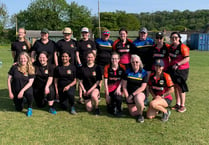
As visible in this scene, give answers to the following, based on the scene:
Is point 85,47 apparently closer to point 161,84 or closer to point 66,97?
point 66,97

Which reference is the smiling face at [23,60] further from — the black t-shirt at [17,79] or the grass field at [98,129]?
the grass field at [98,129]

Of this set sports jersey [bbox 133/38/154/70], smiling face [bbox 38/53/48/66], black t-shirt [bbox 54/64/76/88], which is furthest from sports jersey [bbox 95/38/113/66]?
smiling face [bbox 38/53/48/66]

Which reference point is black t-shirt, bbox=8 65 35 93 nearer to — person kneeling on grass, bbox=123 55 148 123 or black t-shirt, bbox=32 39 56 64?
black t-shirt, bbox=32 39 56 64

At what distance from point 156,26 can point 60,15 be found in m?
68.9

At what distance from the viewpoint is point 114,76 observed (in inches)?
195

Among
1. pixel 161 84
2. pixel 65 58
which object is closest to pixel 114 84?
pixel 161 84

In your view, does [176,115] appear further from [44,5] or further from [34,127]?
[44,5]

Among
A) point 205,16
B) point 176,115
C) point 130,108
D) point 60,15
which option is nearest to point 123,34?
point 130,108

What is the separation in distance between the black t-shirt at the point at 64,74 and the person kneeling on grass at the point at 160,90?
1932 mm

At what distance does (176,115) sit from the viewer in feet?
15.9

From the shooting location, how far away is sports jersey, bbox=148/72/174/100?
4555 mm

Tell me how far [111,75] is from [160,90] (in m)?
1.20

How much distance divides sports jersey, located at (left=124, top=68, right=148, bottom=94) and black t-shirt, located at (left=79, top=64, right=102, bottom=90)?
768 millimetres

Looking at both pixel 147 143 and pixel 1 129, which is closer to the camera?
pixel 147 143
